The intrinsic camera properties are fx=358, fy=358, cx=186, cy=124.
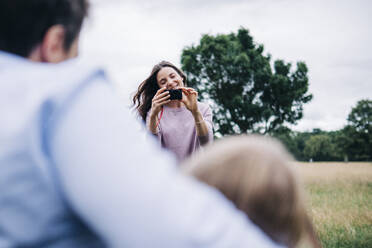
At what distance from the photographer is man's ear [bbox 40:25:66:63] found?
750mm

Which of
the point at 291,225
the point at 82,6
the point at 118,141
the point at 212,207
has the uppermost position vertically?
the point at 82,6

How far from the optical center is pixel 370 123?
56.7 metres

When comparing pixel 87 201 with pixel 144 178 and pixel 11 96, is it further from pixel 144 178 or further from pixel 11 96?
pixel 11 96

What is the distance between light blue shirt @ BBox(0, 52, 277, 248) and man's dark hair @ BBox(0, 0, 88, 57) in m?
0.13

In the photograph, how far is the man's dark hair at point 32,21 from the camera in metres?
0.71

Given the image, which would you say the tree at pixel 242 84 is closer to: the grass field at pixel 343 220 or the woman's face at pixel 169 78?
the grass field at pixel 343 220

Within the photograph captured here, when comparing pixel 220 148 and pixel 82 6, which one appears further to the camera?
pixel 220 148

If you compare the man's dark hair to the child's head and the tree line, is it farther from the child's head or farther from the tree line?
the tree line

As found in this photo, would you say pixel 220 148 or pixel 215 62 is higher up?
pixel 215 62

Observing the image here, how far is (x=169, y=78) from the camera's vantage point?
4090 mm

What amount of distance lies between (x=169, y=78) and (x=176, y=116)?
489 millimetres

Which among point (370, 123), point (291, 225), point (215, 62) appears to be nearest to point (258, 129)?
point (215, 62)

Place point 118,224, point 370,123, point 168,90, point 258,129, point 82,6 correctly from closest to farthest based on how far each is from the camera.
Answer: point 118,224 → point 82,6 → point 168,90 → point 258,129 → point 370,123

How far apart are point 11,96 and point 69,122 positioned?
0.41ft
